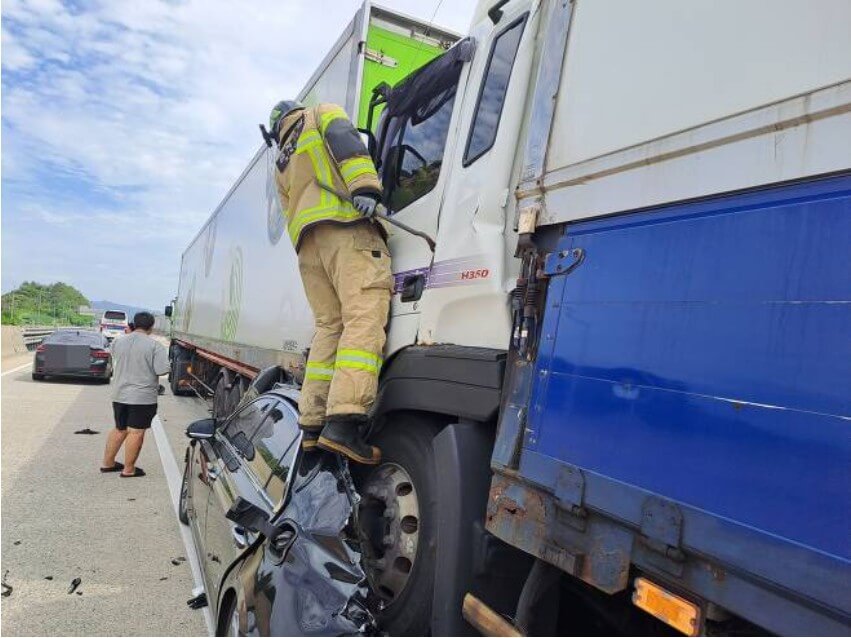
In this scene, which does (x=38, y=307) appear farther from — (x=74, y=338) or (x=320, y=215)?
(x=320, y=215)

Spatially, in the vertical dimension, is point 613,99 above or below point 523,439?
above

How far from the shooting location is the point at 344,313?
2912 millimetres

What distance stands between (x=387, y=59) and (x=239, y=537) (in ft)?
11.3

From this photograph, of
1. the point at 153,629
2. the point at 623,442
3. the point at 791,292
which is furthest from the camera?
the point at 153,629

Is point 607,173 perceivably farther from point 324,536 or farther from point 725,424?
point 324,536

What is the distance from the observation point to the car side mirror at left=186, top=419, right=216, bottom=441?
415 cm

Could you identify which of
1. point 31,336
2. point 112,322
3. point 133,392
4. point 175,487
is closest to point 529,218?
point 175,487

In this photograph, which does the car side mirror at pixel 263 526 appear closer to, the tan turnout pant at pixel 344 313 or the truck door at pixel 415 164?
the tan turnout pant at pixel 344 313

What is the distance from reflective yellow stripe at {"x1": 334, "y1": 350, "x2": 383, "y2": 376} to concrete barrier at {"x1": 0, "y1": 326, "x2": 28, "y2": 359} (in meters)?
25.2

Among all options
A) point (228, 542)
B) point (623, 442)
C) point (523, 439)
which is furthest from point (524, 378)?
point (228, 542)

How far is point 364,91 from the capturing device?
4.34m

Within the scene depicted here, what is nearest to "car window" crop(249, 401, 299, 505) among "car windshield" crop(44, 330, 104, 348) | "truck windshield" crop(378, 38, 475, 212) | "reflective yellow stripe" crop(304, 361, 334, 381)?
"reflective yellow stripe" crop(304, 361, 334, 381)

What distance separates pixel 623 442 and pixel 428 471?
3.30 feet

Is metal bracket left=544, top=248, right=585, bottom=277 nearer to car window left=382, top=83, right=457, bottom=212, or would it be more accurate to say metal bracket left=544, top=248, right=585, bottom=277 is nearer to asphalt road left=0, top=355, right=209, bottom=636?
car window left=382, top=83, right=457, bottom=212
